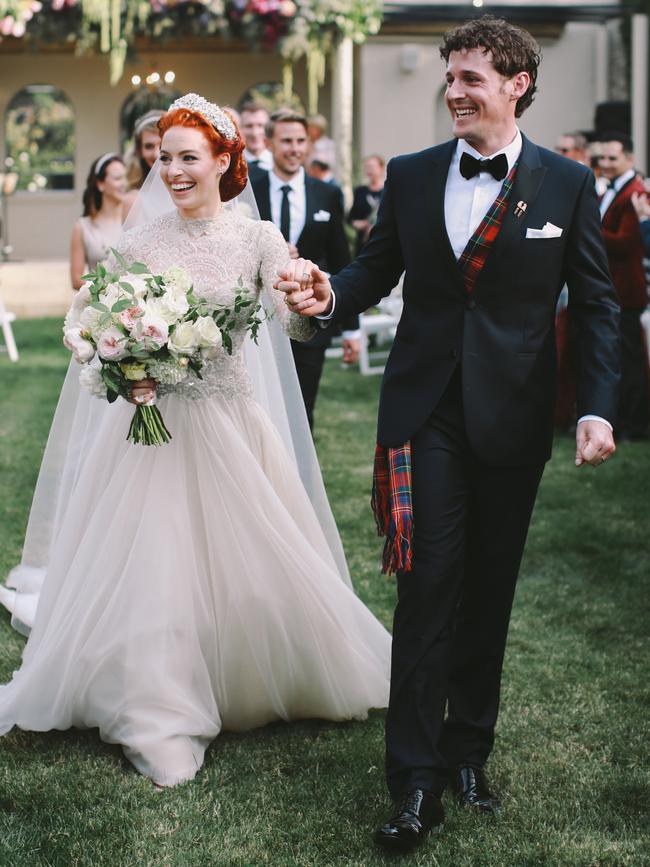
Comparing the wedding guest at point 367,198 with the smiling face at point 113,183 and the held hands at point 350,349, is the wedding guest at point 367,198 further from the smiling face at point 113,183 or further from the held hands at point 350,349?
the held hands at point 350,349

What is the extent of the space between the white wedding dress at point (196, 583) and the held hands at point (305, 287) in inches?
16.6

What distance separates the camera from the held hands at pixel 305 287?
11.8 ft

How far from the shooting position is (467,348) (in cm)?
353

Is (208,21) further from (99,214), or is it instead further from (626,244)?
(626,244)

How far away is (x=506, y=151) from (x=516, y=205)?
168mm

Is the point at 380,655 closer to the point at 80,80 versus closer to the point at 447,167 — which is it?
the point at 447,167

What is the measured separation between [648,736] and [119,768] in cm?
191

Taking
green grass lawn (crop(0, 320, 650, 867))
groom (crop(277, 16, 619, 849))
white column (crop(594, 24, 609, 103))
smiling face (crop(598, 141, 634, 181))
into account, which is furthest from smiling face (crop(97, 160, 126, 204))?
white column (crop(594, 24, 609, 103))

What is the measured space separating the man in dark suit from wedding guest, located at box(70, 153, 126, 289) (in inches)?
57.3

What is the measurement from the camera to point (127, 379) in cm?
407

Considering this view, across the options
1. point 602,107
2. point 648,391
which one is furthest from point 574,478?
point 602,107

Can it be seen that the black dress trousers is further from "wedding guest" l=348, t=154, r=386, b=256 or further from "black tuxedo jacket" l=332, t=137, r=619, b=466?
"wedding guest" l=348, t=154, r=386, b=256

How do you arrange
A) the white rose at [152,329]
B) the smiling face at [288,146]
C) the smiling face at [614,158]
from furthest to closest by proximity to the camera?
the smiling face at [614,158]
the smiling face at [288,146]
the white rose at [152,329]

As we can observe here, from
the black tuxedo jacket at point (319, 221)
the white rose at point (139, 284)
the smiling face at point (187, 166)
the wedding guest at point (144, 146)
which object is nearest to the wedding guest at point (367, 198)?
the black tuxedo jacket at point (319, 221)
